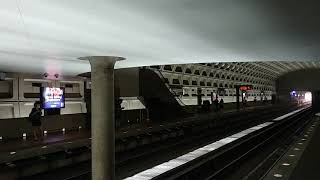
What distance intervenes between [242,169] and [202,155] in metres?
1.73

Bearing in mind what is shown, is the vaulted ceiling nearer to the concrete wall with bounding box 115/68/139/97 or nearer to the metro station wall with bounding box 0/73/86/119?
the metro station wall with bounding box 0/73/86/119

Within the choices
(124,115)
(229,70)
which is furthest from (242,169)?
(229,70)

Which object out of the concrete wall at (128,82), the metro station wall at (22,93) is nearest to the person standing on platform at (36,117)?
the metro station wall at (22,93)

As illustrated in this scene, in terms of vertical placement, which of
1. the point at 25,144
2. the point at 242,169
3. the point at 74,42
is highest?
the point at 74,42

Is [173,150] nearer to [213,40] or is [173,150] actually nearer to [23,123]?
[23,123]

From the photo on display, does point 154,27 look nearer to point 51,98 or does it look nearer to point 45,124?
point 51,98

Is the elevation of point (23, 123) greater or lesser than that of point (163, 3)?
lesser

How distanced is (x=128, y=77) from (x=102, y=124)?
633 inches

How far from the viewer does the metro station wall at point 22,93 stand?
49.6ft

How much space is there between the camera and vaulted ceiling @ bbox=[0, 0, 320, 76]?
4684mm

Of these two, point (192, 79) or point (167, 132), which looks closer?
point (167, 132)

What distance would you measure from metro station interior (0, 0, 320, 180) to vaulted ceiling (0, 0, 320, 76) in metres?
0.02

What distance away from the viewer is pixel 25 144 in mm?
13055

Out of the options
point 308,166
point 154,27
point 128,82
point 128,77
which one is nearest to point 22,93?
point 128,77
